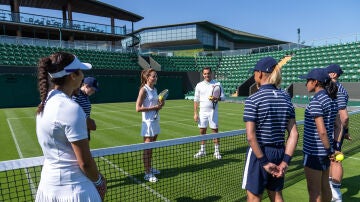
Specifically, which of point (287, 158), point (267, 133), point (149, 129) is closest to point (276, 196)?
point (287, 158)

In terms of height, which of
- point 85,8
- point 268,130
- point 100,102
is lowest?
point 100,102

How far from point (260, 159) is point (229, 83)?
32.6 meters

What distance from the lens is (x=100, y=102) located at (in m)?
30.4

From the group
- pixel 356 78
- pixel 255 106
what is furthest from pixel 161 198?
pixel 356 78

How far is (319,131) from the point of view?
3.94 meters

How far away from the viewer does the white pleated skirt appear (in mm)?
2369

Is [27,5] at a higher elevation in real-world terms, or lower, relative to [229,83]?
higher

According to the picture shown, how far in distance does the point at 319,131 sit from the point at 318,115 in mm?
216

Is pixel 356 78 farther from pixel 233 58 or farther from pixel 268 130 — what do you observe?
pixel 268 130

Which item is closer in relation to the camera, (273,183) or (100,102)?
(273,183)

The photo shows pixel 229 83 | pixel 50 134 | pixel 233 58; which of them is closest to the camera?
pixel 50 134

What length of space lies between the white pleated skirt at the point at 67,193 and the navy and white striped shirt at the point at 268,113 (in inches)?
71.3

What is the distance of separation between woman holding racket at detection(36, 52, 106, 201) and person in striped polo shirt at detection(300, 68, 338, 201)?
3.04 metres

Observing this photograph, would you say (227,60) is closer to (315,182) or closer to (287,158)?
(315,182)
